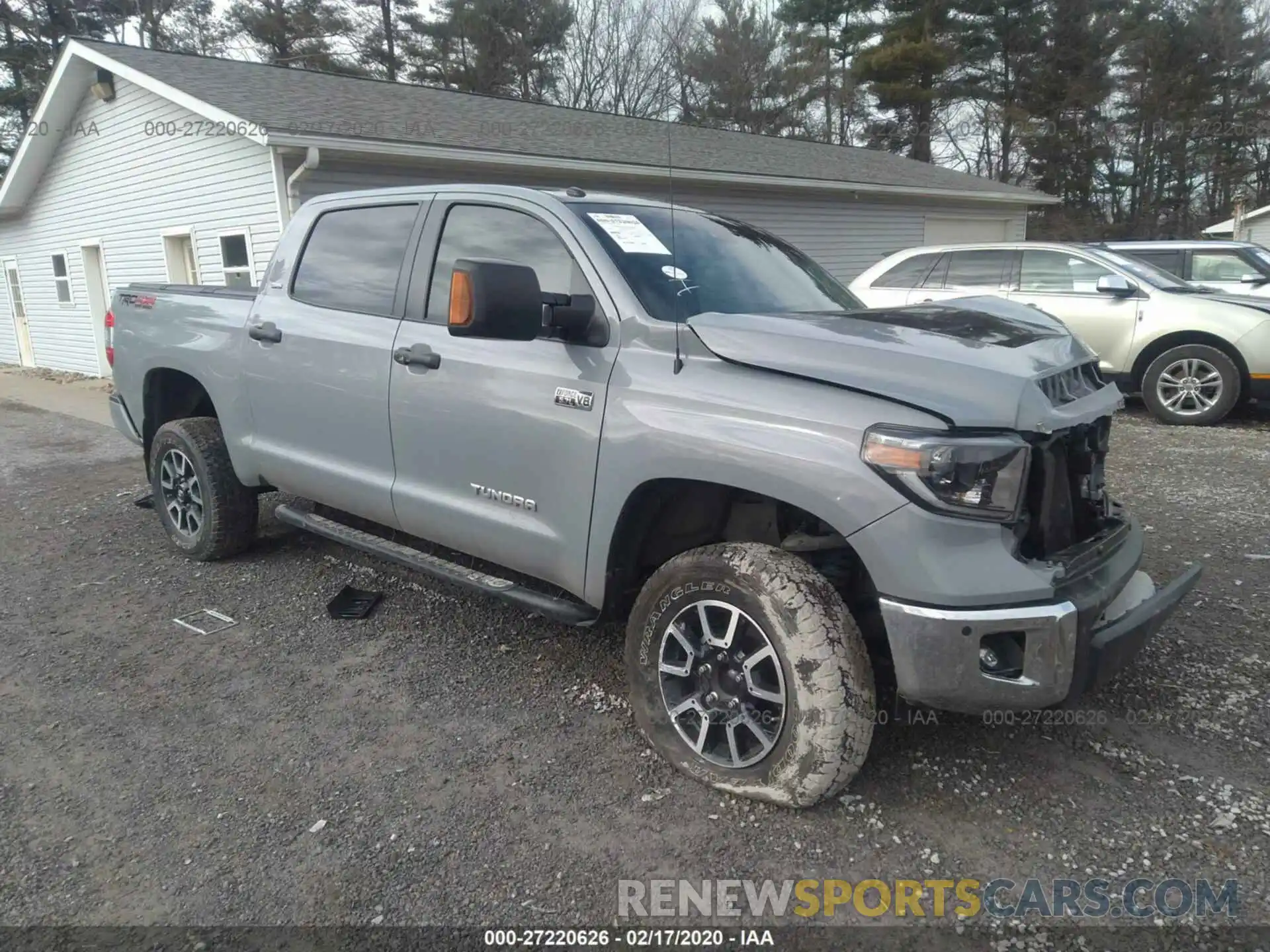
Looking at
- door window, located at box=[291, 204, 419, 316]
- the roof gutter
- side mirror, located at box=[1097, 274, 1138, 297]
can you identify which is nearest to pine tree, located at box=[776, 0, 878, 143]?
the roof gutter

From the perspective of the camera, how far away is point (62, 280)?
15898mm

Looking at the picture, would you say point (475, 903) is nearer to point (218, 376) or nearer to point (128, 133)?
point (218, 376)

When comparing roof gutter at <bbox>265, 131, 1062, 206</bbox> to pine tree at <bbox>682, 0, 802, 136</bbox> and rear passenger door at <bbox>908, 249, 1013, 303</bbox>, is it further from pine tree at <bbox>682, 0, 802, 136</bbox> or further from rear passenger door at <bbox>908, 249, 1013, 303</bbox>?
pine tree at <bbox>682, 0, 802, 136</bbox>

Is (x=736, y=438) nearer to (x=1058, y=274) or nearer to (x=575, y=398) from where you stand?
(x=575, y=398)

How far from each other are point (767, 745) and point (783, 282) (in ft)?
6.31

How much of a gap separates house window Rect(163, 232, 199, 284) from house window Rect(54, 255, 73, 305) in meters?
4.07

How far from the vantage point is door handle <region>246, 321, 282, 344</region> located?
→ 434cm

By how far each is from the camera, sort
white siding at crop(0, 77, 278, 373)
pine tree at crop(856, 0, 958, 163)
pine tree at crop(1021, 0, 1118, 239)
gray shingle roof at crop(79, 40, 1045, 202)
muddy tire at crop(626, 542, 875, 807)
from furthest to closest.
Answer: pine tree at crop(1021, 0, 1118, 239) < pine tree at crop(856, 0, 958, 163) < white siding at crop(0, 77, 278, 373) < gray shingle roof at crop(79, 40, 1045, 202) < muddy tire at crop(626, 542, 875, 807)

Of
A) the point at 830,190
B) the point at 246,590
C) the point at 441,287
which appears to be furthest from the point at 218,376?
the point at 830,190

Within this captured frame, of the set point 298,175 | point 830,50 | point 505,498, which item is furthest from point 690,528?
point 830,50

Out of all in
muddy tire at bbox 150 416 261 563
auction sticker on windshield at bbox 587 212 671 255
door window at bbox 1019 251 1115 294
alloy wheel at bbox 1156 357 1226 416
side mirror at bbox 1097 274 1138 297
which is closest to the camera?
auction sticker on windshield at bbox 587 212 671 255

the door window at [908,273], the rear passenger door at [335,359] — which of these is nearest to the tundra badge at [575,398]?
the rear passenger door at [335,359]

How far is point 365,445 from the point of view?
3957 mm

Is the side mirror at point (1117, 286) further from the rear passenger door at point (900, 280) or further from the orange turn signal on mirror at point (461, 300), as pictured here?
the orange turn signal on mirror at point (461, 300)
